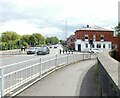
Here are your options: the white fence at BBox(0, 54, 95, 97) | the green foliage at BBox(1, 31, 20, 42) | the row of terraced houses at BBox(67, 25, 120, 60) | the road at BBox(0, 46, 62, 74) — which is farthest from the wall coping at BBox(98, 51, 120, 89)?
the green foliage at BBox(1, 31, 20, 42)

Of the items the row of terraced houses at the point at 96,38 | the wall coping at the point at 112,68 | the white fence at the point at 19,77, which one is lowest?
the white fence at the point at 19,77

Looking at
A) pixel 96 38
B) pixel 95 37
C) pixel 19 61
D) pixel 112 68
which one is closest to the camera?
pixel 112 68

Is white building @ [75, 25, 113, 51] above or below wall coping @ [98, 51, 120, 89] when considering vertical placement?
above

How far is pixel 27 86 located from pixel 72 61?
14.9 metres

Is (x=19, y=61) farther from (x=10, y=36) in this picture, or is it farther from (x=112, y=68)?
(x=10, y=36)

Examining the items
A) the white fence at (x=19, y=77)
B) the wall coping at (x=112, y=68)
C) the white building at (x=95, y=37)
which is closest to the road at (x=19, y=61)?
the white fence at (x=19, y=77)

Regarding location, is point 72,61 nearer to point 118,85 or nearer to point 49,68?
point 49,68

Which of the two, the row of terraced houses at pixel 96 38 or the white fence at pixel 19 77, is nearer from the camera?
the white fence at pixel 19 77

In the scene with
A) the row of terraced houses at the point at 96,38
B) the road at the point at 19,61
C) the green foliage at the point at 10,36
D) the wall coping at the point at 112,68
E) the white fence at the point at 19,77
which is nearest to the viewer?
the wall coping at the point at 112,68

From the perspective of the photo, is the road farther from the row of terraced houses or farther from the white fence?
the row of terraced houses

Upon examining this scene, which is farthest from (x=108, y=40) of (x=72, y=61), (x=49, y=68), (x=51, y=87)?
(x=51, y=87)

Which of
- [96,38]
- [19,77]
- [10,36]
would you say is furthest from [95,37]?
[19,77]

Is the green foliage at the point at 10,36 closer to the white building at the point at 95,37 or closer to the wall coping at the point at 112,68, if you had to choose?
the white building at the point at 95,37

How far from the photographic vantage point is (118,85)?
4742 millimetres
